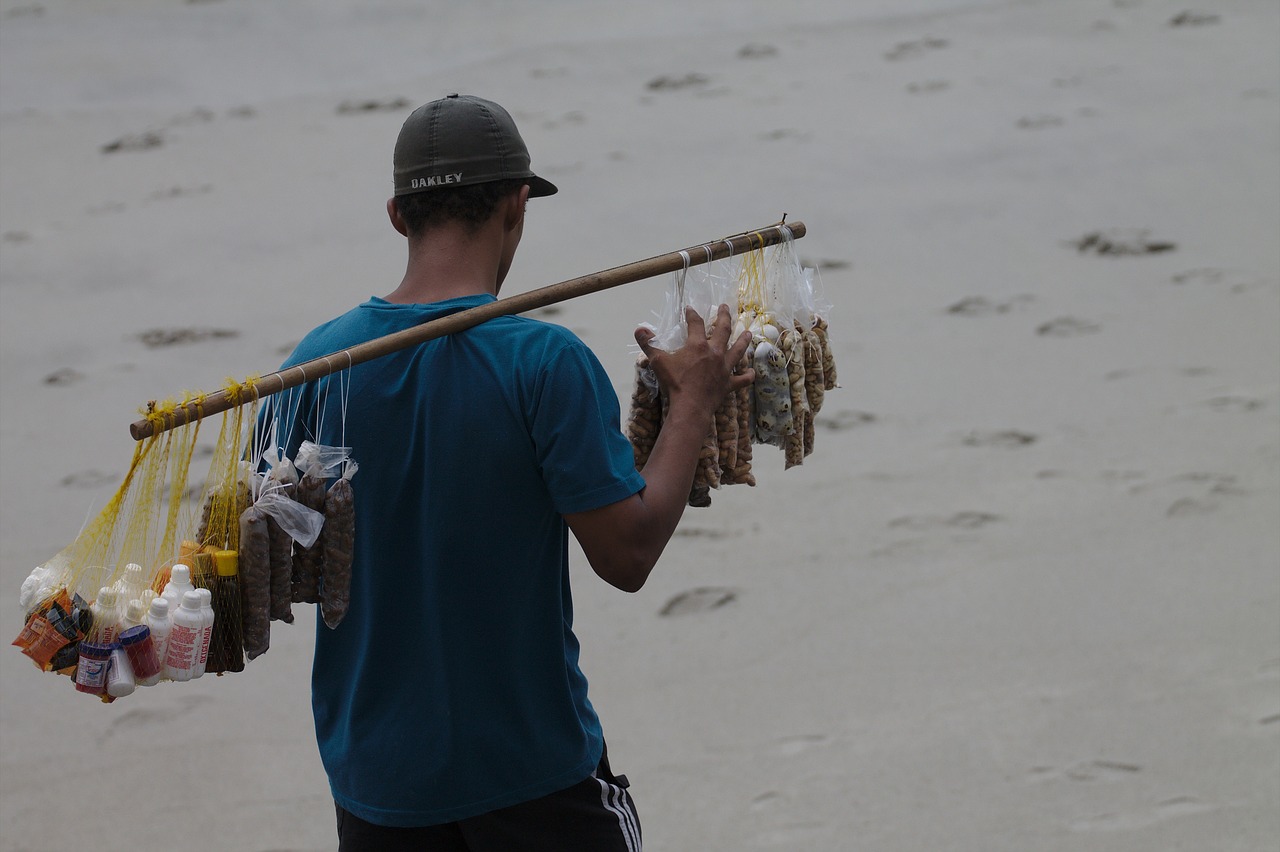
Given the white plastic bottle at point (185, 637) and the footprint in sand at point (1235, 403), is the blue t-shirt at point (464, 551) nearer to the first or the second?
the white plastic bottle at point (185, 637)

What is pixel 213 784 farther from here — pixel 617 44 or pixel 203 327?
pixel 617 44

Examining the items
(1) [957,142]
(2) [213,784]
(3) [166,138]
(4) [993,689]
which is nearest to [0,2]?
(3) [166,138]

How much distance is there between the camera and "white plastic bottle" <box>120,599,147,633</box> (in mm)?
2215

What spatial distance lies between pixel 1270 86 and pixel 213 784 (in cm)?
736

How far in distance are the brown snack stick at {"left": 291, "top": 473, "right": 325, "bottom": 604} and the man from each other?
71mm

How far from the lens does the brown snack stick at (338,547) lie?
2.19 meters

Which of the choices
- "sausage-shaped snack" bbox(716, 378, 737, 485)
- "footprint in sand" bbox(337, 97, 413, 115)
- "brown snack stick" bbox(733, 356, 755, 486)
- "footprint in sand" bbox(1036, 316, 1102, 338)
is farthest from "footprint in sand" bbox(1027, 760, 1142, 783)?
"footprint in sand" bbox(337, 97, 413, 115)

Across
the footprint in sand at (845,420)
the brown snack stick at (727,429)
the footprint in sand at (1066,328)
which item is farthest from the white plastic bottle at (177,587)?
the footprint in sand at (1066,328)

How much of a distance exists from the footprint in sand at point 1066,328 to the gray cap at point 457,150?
180 inches

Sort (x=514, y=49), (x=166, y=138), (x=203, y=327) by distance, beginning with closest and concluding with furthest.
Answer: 1. (x=203, y=327)
2. (x=166, y=138)
3. (x=514, y=49)

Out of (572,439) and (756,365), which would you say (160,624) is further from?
(756,365)

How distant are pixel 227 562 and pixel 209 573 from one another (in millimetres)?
40

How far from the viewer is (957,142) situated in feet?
26.8

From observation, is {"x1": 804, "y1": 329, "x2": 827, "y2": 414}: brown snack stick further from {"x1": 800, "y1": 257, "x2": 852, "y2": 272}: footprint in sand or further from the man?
{"x1": 800, "y1": 257, "x2": 852, "y2": 272}: footprint in sand
